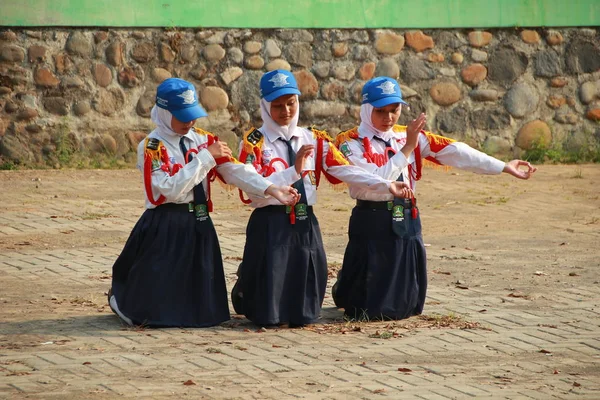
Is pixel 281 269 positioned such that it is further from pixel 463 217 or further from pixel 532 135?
pixel 532 135

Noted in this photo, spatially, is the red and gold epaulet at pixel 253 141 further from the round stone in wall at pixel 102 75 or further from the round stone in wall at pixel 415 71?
the round stone in wall at pixel 415 71

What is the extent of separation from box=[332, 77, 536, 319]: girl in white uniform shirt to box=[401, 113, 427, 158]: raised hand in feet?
0.27

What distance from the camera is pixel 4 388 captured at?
Answer: 5824mm

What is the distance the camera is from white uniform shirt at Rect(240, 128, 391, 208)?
7.23 meters

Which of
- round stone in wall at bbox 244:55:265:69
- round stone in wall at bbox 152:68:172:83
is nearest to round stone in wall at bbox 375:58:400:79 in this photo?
round stone in wall at bbox 244:55:265:69

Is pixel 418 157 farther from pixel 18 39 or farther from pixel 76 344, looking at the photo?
pixel 18 39

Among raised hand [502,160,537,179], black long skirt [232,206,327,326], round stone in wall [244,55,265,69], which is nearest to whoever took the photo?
black long skirt [232,206,327,326]

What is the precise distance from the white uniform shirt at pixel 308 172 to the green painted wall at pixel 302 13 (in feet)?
22.0

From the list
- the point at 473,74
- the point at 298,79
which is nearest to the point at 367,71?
the point at 298,79

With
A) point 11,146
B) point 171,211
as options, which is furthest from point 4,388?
point 11,146

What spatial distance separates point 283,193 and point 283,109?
61 centimetres

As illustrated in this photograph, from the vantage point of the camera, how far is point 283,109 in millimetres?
7363

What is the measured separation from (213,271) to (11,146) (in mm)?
6749

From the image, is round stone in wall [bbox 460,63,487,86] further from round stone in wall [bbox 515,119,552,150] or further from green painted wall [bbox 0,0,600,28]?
round stone in wall [bbox 515,119,552,150]
